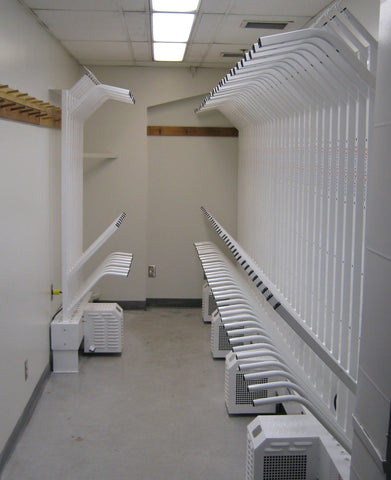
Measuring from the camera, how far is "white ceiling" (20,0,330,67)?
15.1 feet

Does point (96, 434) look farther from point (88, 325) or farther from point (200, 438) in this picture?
point (88, 325)

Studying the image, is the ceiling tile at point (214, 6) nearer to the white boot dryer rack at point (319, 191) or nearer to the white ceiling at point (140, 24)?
the white ceiling at point (140, 24)

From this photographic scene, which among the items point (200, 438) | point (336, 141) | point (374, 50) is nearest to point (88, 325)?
point (200, 438)

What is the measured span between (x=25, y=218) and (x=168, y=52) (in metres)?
3.15

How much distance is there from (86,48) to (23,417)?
413cm

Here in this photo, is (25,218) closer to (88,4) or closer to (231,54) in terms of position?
(88,4)

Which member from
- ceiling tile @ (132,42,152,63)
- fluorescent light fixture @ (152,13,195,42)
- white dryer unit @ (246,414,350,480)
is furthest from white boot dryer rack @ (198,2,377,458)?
ceiling tile @ (132,42,152,63)

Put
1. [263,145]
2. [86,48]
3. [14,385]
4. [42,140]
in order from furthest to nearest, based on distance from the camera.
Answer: [86,48] < [263,145] < [42,140] < [14,385]

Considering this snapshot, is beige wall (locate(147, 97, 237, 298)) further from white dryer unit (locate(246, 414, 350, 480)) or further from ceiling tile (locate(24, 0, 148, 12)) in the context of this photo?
white dryer unit (locate(246, 414, 350, 480))

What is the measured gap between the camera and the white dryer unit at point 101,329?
603cm

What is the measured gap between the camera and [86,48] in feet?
21.4

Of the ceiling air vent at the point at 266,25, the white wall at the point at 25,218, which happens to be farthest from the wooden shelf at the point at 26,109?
the ceiling air vent at the point at 266,25

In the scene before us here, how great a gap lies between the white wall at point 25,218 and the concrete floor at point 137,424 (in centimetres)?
27

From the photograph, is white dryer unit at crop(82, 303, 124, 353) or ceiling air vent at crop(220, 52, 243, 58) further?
ceiling air vent at crop(220, 52, 243, 58)
